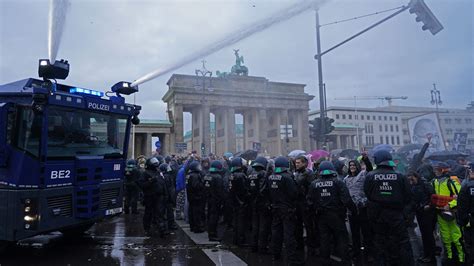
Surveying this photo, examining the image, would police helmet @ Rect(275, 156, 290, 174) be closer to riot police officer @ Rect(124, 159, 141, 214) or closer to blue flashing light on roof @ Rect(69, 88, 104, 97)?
blue flashing light on roof @ Rect(69, 88, 104, 97)

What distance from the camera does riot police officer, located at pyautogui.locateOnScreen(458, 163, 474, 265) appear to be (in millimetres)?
4613

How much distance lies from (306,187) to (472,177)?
2.71 meters

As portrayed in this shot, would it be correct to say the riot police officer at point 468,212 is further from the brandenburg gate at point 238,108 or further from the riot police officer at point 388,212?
the brandenburg gate at point 238,108

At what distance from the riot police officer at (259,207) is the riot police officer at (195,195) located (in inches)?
72.2

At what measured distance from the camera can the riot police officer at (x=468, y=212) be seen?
461cm

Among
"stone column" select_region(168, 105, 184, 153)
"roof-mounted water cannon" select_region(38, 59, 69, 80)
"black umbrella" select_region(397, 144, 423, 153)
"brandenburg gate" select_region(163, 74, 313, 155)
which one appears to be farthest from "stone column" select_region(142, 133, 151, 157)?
"roof-mounted water cannon" select_region(38, 59, 69, 80)

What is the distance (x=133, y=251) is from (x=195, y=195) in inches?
86.2

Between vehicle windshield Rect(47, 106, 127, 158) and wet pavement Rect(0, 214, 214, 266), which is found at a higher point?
vehicle windshield Rect(47, 106, 127, 158)

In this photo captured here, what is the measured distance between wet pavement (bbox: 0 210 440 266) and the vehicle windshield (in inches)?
80.7

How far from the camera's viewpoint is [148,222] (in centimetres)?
842

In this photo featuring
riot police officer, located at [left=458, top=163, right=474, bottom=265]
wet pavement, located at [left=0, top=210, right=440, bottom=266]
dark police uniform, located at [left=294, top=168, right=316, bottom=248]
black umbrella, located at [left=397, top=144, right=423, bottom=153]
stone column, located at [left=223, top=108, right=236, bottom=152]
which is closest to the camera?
A: riot police officer, located at [left=458, top=163, right=474, bottom=265]

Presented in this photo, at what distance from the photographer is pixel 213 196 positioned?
7.81 metres

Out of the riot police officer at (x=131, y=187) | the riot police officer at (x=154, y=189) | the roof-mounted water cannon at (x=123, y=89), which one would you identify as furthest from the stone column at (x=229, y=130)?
the roof-mounted water cannon at (x=123, y=89)

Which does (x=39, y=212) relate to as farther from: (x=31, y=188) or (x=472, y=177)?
(x=472, y=177)
